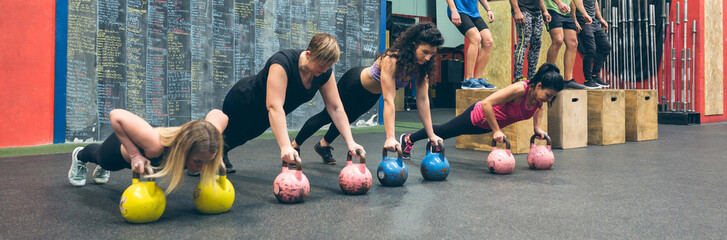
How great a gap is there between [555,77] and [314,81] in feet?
4.87


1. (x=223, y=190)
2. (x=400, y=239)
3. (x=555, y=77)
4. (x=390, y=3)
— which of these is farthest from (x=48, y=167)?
(x=390, y=3)

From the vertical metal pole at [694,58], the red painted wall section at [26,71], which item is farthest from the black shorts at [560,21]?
the red painted wall section at [26,71]

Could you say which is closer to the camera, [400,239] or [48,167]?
[400,239]

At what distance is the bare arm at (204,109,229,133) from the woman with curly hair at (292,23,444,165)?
679 millimetres

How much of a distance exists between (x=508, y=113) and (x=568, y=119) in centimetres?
143

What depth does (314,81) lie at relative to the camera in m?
2.82

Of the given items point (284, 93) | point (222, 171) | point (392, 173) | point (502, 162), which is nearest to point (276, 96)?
point (284, 93)

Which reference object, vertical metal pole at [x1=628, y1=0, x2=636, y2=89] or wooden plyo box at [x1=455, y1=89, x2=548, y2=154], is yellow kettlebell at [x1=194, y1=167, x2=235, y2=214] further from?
vertical metal pole at [x1=628, y1=0, x2=636, y2=89]

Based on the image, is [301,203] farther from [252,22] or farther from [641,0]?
[641,0]

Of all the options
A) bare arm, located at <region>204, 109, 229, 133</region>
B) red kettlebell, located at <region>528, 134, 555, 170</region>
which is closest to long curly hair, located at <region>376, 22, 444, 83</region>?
red kettlebell, located at <region>528, 134, 555, 170</region>

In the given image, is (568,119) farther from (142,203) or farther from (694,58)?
(694,58)

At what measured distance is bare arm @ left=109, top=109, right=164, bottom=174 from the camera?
2143mm

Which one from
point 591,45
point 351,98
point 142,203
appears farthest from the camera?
point 591,45

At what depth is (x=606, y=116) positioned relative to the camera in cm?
532
